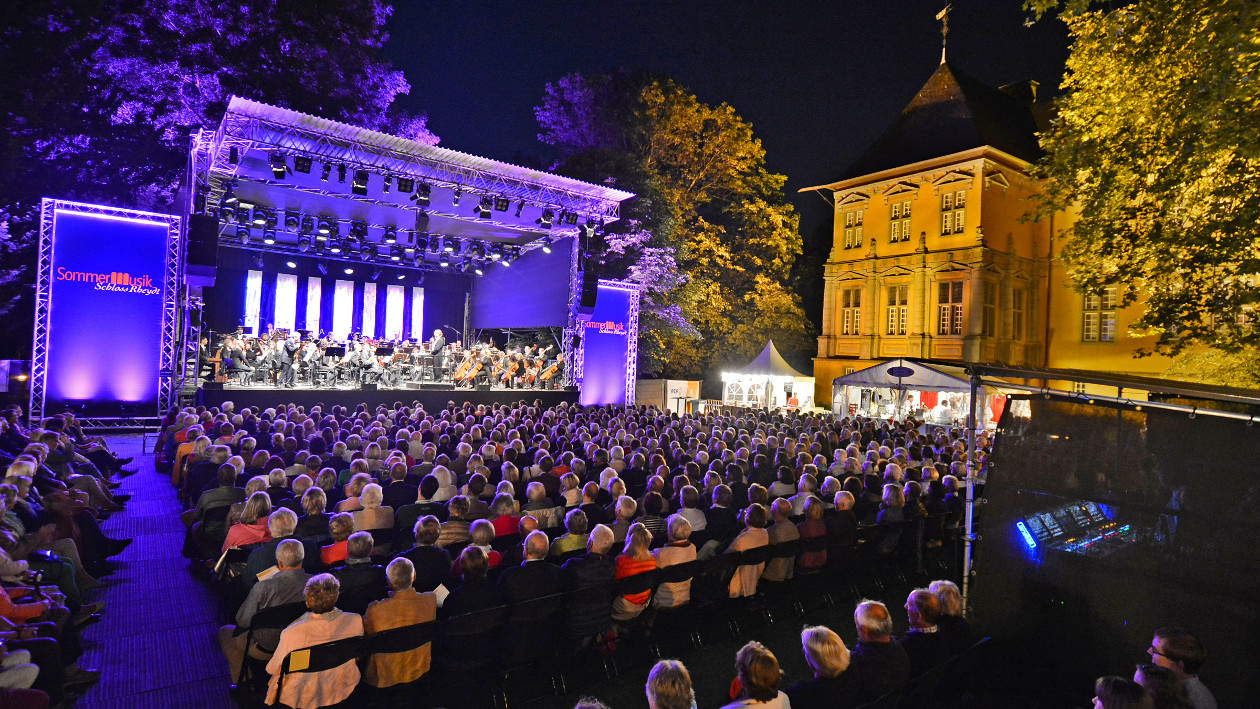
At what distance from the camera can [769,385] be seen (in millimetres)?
21125

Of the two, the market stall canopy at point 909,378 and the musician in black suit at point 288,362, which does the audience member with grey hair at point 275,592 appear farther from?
the musician in black suit at point 288,362

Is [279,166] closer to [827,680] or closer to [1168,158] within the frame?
[827,680]

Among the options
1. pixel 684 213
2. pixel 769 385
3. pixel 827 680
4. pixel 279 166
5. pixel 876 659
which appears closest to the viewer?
pixel 827 680

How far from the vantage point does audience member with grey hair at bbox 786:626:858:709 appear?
2852 millimetres

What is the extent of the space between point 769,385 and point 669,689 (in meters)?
19.2

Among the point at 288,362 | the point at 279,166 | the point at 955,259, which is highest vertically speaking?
the point at 955,259

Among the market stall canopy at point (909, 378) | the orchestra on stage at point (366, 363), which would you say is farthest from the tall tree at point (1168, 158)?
the orchestra on stage at point (366, 363)

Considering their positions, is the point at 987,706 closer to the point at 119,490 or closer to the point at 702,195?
the point at 119,490

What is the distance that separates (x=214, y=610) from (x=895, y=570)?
6.15m

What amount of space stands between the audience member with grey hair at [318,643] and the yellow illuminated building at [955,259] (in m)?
23.4

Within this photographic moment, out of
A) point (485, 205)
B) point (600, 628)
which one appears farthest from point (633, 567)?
point (485, 205)

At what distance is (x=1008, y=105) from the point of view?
26750mm

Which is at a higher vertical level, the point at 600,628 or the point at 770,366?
the point at 770,366

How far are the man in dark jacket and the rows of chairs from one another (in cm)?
1
